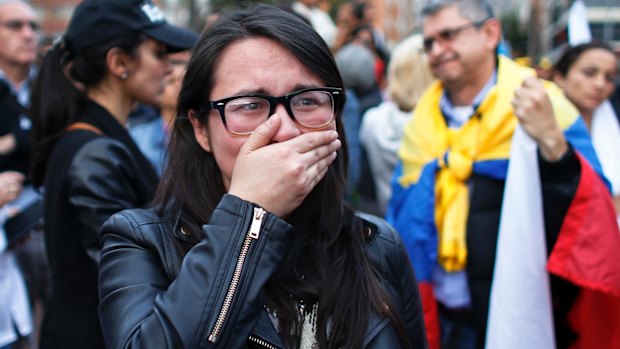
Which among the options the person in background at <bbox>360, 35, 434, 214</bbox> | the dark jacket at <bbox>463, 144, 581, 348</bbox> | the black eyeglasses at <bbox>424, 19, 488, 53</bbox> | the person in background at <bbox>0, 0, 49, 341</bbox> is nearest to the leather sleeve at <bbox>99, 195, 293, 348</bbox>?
the dark jacket at <bbox>463, 144, 581, 348</bbox>

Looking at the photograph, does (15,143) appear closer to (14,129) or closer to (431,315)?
(14,129)

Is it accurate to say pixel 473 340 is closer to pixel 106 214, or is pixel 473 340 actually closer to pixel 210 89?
pixel 106 214

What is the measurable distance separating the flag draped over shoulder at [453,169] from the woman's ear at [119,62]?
1526 mm

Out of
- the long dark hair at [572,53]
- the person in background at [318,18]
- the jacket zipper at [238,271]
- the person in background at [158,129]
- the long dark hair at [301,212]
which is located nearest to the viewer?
the jacket zipper at [238,271]

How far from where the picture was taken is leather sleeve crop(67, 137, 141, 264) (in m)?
2.53

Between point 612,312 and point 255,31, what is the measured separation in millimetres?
2223

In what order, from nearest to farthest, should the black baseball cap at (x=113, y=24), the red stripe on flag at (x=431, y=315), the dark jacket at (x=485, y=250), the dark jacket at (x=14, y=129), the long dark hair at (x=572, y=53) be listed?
the black baseball cap at (x=113, y=24), the dark jacket at (x=485, y=250), the red stripe on flag at (x=431, y=315), the dark jacket at (x=14, y=129), the long dark hair at (x=572, y=53)

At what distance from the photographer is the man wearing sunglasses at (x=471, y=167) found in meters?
3.01

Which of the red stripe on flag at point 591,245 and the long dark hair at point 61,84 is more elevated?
the long dark hair at point 61,84

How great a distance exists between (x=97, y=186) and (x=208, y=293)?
1.24 m

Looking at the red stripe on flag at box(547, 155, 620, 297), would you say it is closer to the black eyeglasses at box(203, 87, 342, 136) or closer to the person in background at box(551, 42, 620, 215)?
the person in background at box(551, 42, 620, 215)

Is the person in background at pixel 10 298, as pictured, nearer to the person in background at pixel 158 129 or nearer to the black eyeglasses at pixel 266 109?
the person in background at pixel 158 129

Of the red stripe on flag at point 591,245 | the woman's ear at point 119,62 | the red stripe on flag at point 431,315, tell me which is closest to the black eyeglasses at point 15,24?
the woman's ear at point 119,62

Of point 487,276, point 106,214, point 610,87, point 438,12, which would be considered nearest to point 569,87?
point 610,87
